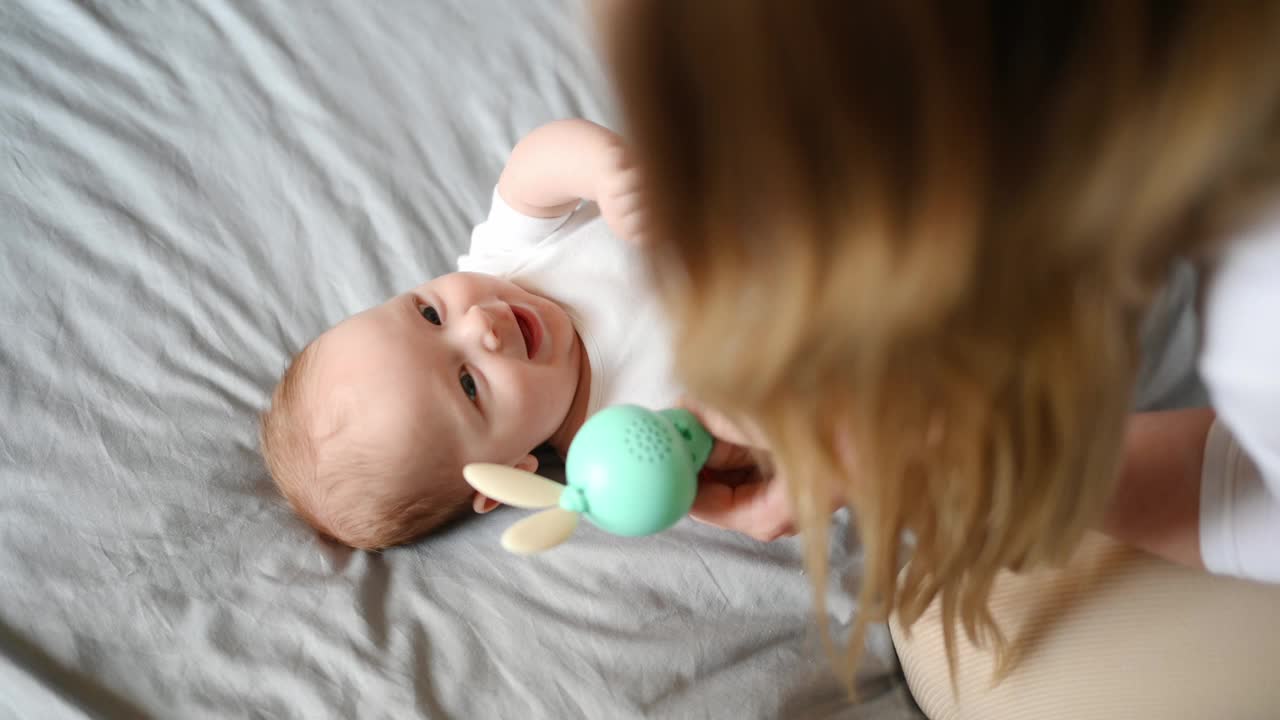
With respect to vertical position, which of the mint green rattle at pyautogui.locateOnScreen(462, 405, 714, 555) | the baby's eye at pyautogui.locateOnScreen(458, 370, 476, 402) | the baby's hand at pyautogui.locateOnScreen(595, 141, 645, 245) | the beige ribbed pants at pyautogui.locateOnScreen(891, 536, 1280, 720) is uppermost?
the baby's hand at pyautogui.locateOnScreen(595, 141, 645, 245)

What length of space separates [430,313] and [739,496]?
1.51 ft

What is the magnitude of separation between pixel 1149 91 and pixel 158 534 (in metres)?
1.00

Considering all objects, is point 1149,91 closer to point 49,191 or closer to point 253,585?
point 253,585

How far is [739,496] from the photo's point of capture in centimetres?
83

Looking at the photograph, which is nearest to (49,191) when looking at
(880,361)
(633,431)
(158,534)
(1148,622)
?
(158,534)

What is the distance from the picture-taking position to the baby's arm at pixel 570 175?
1.03m

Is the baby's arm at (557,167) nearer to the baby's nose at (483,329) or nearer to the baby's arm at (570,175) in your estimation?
the baby's arm at (570,175)

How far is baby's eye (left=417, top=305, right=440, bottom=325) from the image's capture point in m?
1.09

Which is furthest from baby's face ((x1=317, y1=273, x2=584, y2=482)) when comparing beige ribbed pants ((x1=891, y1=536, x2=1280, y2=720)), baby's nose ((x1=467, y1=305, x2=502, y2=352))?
beige ribbed pants ((x1=891, y1=536, x2=1280, y2=720))

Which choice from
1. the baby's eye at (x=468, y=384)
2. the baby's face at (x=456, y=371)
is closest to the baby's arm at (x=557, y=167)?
the baby's face at (x=456, y=371)

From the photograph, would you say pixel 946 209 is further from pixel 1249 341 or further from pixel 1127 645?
pixel 1127 645

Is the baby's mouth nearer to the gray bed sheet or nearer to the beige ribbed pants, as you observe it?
the gray bed sheet

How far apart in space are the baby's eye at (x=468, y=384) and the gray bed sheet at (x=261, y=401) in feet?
0.52

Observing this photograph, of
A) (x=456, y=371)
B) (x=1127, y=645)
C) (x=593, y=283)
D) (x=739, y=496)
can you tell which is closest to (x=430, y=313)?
(x=456, y=371)
